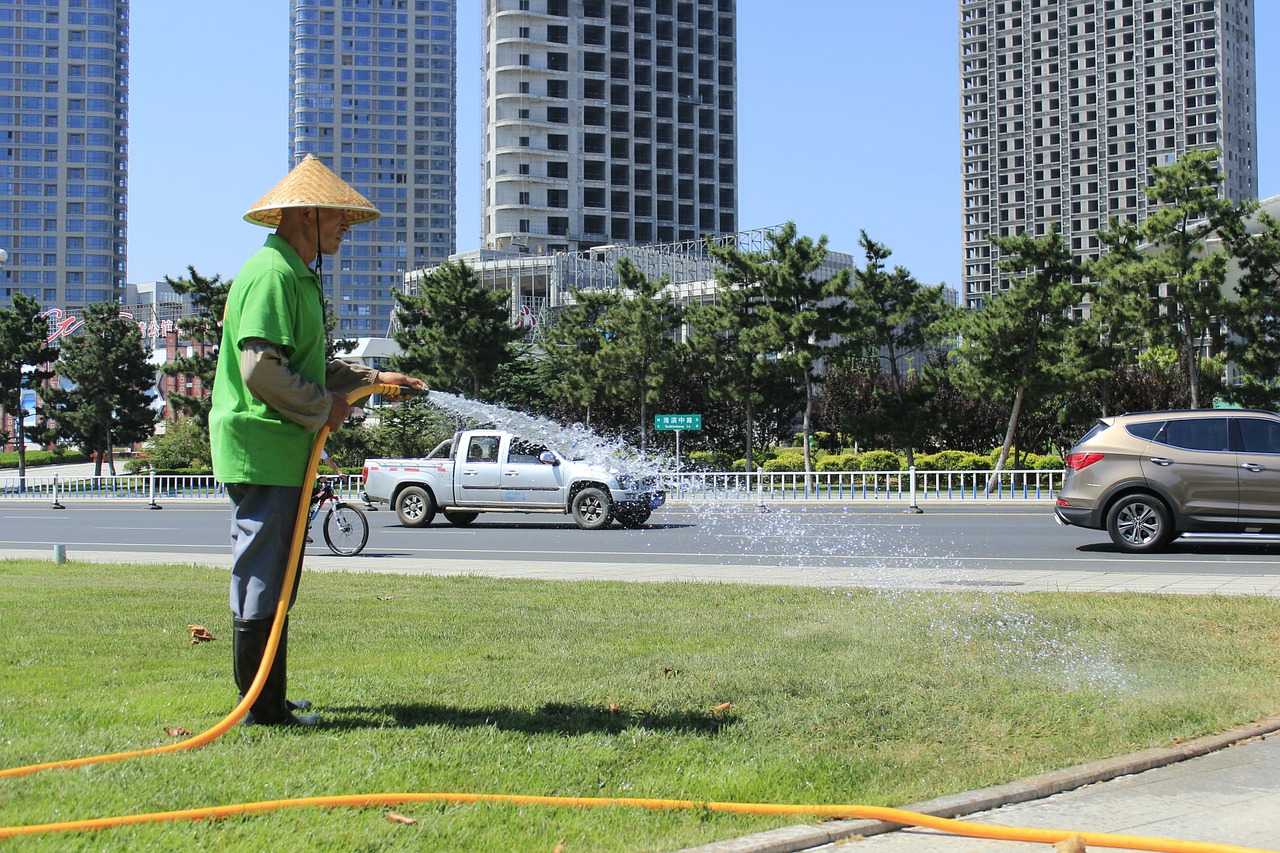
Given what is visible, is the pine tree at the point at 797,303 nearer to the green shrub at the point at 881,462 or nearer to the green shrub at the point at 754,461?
the green shrub at the point at 881,462

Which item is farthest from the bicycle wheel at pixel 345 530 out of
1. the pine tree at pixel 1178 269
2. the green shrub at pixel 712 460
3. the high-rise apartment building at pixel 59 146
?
the high-rise apartment building at pixel 59 146

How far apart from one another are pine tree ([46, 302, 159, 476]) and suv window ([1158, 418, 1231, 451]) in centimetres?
5235

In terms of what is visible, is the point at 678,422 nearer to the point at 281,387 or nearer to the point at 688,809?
the point at 281,387

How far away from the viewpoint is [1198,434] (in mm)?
14938

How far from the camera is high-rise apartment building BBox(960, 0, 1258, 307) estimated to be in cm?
15375

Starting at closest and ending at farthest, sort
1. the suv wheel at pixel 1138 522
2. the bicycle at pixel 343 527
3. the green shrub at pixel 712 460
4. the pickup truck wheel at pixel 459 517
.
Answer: the suv wheel at pixel 1138 522, the bicycle at pixel 343 527, the pickup truck wheel at pixel 459 517, the green shrub at pixel 712 460

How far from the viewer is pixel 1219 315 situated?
30.5 metres

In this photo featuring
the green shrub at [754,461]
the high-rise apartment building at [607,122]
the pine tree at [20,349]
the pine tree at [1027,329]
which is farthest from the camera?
the high-rise apartment building at [607,122]

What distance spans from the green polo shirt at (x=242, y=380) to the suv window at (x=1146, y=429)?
12245mm

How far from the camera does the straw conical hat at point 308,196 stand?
5309mm

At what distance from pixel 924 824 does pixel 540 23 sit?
117 metres

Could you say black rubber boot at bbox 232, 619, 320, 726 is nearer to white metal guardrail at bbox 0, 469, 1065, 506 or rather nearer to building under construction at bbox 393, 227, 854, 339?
white metal guardrail at bbox 0, 469, 1065, 506

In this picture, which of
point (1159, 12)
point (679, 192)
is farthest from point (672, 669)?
point (1159, 12)

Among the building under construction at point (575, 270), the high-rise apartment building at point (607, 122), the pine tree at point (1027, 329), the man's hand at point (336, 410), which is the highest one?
the high-rise apartment building at point (607, 122)
